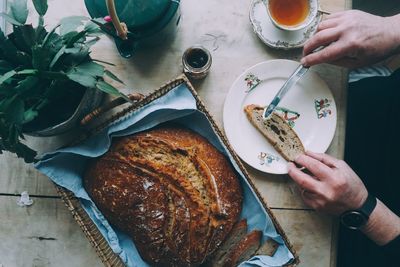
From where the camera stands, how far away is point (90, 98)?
1.04 meters

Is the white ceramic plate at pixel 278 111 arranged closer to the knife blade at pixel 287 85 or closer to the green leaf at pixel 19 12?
the knife blade at pixel 287 85

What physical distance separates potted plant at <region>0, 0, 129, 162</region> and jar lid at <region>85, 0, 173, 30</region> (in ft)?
0.22

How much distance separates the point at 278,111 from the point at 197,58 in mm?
237

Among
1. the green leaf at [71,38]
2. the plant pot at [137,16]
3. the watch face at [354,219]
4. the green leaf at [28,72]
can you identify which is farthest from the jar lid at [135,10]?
the watch face at [354,219]

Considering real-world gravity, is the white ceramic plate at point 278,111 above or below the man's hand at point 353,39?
below

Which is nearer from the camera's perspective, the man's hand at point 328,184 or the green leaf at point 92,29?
the green leaf at point 92,29

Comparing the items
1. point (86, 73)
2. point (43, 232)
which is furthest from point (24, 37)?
point (43, 232)

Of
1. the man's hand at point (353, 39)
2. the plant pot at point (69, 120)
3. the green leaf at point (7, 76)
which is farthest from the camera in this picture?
the man's hand at point (353, 39)

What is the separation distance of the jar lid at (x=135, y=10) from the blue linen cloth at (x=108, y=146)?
0.55 feet

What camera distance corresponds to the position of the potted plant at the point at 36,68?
888 millimetres

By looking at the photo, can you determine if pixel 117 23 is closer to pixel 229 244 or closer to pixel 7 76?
pixel 7 76

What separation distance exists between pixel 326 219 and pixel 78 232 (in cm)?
61

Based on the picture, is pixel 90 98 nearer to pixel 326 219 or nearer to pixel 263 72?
pixel 263 72

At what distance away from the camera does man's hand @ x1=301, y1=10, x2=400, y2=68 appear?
43.6 inches
